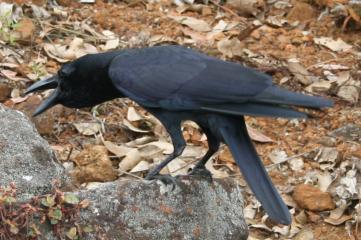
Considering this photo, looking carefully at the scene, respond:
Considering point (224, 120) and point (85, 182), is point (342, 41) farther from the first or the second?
point (224, 120)

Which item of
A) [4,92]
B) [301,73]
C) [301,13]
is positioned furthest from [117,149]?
[301,13]

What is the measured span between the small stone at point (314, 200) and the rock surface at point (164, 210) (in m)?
1.05

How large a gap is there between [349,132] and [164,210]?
2525mm

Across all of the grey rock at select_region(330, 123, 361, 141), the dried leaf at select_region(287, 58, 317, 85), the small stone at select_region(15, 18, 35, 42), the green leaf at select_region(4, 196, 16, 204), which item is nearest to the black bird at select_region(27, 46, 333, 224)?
the green leaf at select_region(4, 196, 16, 204)

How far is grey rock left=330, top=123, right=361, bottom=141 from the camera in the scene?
6.28 meters

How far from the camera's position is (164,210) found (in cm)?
419

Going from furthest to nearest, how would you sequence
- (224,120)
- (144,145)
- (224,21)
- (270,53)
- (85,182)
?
(224,21) → (270,53) → (144,145) → (85,182) → (224,120)

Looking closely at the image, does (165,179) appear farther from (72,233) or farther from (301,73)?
(301,73)

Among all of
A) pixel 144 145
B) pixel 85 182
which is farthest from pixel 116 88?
pixel 144 145

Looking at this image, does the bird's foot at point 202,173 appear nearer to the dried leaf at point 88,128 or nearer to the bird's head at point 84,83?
the bird's head at point 84,83

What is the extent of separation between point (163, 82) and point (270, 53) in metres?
3.15

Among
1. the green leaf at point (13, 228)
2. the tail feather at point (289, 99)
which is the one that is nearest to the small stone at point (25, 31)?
the tail feather at point (289, 99)

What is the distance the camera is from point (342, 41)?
25.2 ft

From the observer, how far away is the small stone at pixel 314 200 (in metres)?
5.60
